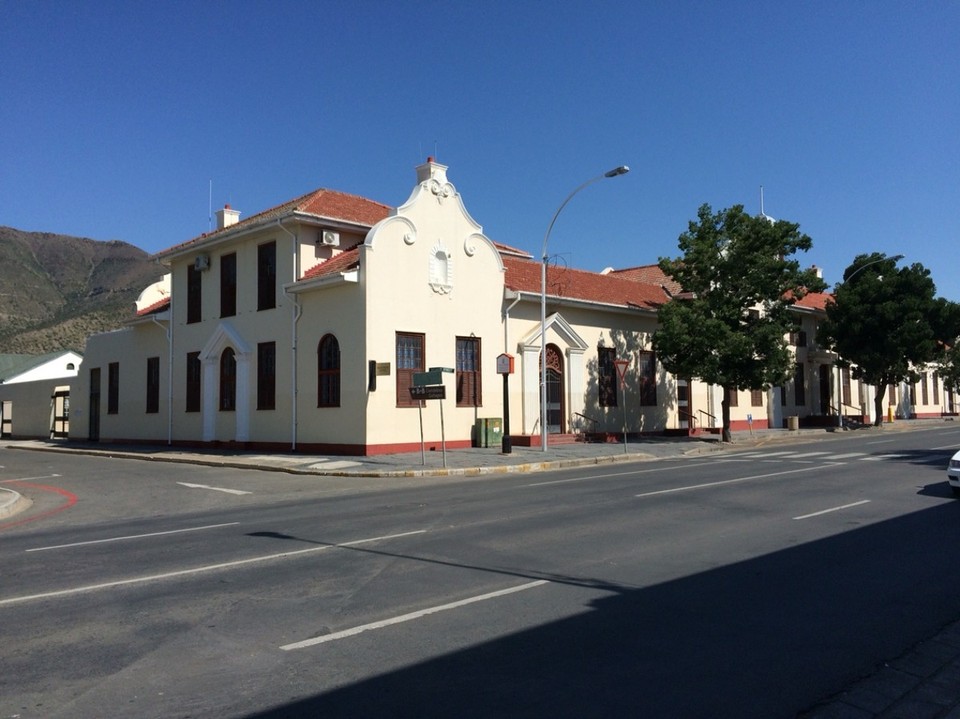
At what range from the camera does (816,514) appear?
460 inches

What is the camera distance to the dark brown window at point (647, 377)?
3431cm

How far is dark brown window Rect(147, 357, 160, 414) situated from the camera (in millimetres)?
34250

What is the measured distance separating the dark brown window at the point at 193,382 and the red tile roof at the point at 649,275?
21279mm

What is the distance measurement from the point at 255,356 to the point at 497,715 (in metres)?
25.6

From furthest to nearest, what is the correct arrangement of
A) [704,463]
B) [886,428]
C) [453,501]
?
[886,428]
[704,463]
[453,501]

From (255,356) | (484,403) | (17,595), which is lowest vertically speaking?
(17,595)

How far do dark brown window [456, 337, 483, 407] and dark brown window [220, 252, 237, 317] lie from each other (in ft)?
29.4

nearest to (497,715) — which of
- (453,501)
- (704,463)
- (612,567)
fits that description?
(612,567)

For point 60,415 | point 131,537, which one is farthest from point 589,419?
point 60,415

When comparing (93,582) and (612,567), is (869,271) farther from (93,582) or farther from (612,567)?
(93,582)

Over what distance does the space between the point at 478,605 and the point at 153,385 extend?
102 feet

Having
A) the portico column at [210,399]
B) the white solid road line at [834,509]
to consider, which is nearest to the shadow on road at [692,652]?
the white solid road line at [834,509]

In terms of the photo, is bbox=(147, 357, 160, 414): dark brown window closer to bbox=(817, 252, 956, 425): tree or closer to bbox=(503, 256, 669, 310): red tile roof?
bbox=(503, 256, 669, 310): red tile roof

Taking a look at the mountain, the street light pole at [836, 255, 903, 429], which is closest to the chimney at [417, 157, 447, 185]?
the street light pole at [836, 255, 903, 429]
